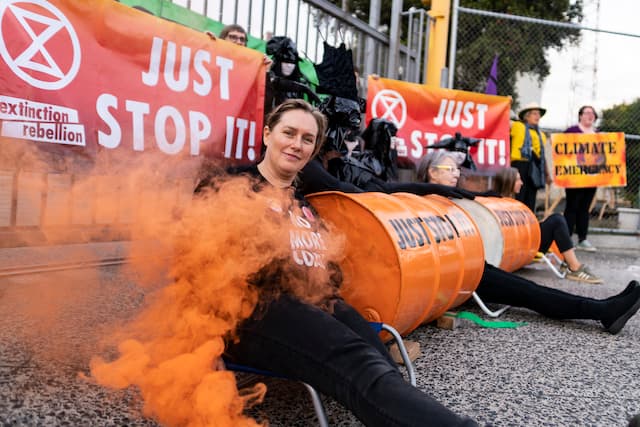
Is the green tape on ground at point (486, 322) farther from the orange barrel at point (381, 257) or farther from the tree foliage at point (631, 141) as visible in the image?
the tree foliage at point (631, 141)

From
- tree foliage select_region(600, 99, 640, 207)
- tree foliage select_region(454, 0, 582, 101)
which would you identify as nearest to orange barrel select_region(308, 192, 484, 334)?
tree foliage select_region(454, 0, 582, 101)

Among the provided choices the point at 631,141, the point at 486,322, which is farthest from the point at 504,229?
the point at 631,141

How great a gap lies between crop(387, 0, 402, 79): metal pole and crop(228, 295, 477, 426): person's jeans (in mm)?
5888

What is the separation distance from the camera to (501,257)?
4238 millimetres

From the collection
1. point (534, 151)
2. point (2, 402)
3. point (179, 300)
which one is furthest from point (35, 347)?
point (534, 151)

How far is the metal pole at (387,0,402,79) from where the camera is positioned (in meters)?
7.29

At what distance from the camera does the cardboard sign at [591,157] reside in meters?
8.00

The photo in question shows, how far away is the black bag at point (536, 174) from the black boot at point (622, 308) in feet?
12.8

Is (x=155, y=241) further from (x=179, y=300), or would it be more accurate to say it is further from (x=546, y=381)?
(x=546, y=381)

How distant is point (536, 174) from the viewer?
7203 mm

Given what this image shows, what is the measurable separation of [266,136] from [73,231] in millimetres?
1841

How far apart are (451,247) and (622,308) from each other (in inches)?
52.8

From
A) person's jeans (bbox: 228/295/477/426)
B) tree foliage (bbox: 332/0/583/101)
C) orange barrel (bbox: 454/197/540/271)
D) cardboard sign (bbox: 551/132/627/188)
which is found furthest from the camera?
tree foliage (bbox: 332/0/583/101)

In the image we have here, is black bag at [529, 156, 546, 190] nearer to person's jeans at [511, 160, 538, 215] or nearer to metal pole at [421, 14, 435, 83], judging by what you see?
person's jeans at [511, 160, 538, 215]
